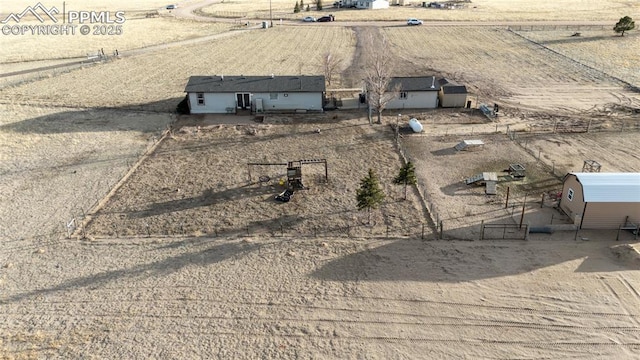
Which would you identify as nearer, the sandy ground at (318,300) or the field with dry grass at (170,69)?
the sandy ground at (318,300)

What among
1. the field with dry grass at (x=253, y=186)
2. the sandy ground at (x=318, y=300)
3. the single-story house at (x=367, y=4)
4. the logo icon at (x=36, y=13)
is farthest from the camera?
the single-story house at (x=367, y=4)

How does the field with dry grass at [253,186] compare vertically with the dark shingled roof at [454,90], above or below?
below

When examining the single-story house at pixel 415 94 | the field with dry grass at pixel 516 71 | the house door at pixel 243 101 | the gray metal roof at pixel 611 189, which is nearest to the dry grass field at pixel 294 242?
the field with dry grass at pixel 516 71

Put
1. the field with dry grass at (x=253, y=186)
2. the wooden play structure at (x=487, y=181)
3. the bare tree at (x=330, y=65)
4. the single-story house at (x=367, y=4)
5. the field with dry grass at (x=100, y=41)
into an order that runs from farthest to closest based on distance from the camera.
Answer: the single-story house at (x=367, y=4)
the field with dry grass at (x=100, y=41)
the bare tree at (x=330, y=65)
the wooden play structure at (x=487, y=181)
the field with dry grass at (x=253, y=186)

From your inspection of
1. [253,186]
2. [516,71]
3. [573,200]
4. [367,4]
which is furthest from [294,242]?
[367,4]

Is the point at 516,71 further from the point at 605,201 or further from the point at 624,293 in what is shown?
the point at 624,293

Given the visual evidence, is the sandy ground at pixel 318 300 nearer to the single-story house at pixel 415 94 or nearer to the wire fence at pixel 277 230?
the wire fence at pixel 277 230
